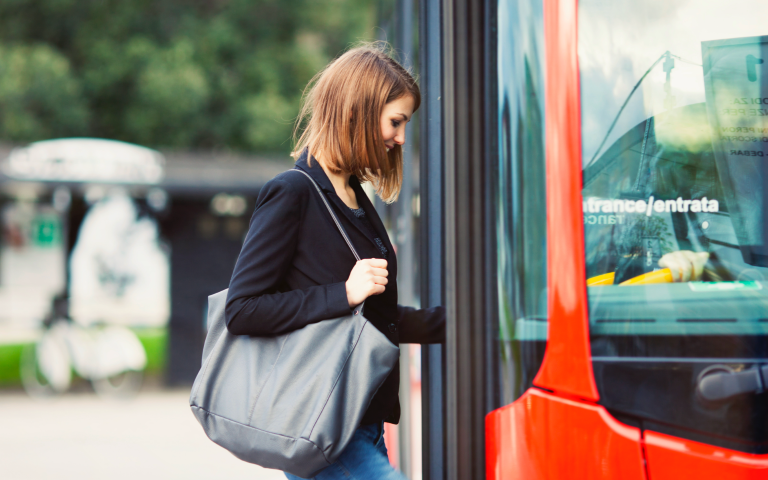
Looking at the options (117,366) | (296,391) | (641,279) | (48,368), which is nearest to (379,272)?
(296,391)

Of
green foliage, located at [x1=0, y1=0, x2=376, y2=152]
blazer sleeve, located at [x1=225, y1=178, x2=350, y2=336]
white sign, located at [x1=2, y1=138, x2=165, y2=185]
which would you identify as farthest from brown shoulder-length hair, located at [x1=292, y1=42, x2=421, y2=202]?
green foliage, located at [x1=0, y1=0, x2=376, y2=152]

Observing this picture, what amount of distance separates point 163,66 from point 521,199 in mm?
13126

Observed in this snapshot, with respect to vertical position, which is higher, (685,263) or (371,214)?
(371,214)

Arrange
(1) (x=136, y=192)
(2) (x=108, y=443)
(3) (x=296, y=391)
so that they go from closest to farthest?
(3) (x=296, y=391), (2) (x=108, y=443), (1) (x=136, y=192)

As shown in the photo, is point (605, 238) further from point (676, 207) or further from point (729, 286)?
point (729, 286)

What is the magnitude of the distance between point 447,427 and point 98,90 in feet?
46.2

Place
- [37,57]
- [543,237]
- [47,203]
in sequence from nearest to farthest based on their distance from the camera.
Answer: [543,237] < [47,203] < [37,57]

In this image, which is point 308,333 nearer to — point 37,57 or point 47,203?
point 47,203

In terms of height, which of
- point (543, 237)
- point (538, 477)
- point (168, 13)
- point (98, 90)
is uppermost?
point (168, 13)

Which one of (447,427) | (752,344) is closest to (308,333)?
(447,427)

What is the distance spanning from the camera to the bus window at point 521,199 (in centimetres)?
141

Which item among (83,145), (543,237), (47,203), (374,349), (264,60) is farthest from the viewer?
(264,60)

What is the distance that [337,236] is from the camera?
4.51 feet

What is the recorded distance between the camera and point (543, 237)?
1.40 m
